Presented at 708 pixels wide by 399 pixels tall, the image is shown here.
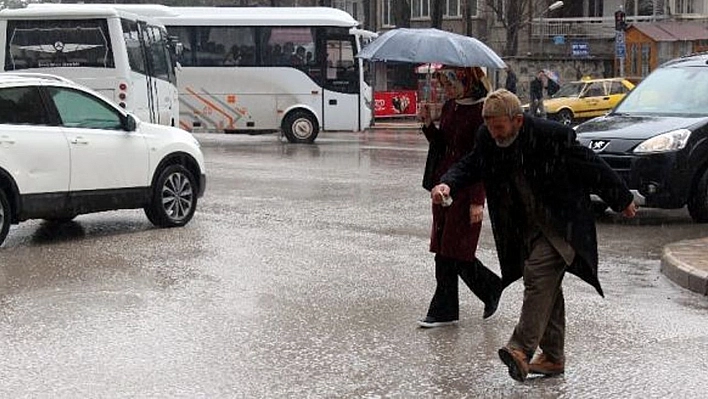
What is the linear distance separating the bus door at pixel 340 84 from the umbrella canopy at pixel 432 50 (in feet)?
58.4

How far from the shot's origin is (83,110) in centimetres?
1114

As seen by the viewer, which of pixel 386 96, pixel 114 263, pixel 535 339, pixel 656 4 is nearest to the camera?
pixel 535 339

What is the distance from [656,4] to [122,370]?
163ft

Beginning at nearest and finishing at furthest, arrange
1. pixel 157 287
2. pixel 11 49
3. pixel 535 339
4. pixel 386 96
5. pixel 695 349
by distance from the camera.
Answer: pixel 535 339, pixel 695 349, pixel 157 287, pixel 11 49, pixel 386 96

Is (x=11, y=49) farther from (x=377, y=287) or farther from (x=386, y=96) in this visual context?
(x=386, y=96)

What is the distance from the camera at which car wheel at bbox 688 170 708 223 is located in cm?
1230

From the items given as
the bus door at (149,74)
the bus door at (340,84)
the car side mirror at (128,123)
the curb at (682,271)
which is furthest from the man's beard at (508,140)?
the bus door at (340,84)

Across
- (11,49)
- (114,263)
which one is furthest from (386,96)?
(114,263)

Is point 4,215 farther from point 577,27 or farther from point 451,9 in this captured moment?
point 451,9

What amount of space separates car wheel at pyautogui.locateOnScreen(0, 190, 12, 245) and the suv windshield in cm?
771

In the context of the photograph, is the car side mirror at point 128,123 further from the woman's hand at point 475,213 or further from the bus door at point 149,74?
the bus door at point 149,74

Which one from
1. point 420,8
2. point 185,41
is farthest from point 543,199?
point 420,8

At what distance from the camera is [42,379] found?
6125mm

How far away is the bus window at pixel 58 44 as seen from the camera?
18859 mm
